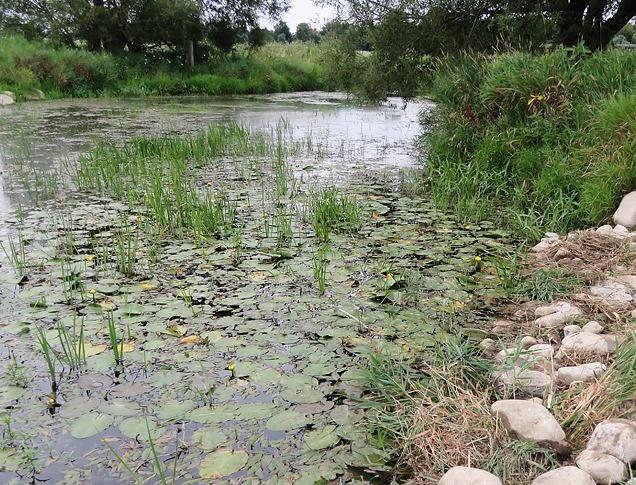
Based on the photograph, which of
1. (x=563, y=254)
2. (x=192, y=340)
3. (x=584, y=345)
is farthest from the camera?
(x=563, y=254)

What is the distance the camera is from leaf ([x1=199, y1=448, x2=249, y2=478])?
196cm

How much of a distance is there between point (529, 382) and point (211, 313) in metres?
1.68

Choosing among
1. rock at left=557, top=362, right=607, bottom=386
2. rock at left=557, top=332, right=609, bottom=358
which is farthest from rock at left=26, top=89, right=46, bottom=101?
rock at left=557, top=362, right=607, bottom=386

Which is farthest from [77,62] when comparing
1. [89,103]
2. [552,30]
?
[552,30]

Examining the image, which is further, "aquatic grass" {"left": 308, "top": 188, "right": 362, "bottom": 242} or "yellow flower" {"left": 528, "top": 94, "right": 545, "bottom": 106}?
"yellow flower" {"left": 528, "top": 94, "right": 545, "bottom": 106}

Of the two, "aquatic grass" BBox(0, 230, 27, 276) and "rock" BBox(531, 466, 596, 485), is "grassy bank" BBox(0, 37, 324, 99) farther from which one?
"rock" BBox(531, 466, 596, 485)

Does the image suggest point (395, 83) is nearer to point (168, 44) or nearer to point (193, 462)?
point (193, 462)

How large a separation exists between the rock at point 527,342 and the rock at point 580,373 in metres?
0.33

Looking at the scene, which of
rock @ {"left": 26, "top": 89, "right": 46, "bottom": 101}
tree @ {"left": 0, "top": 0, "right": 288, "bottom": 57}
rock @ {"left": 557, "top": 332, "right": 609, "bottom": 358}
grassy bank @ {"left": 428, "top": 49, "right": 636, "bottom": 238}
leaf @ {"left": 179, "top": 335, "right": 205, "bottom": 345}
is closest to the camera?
rock @ {"left": 557, "top": 332, "right": 609, "bottom": 358}

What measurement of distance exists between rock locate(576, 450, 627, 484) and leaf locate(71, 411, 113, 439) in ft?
5.55

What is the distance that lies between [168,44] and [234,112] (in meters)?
9.14

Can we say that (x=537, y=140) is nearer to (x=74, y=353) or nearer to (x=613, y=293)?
(x=613, y=293)

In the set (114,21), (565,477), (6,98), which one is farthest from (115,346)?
(114,21)

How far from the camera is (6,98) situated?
14.2 metres
